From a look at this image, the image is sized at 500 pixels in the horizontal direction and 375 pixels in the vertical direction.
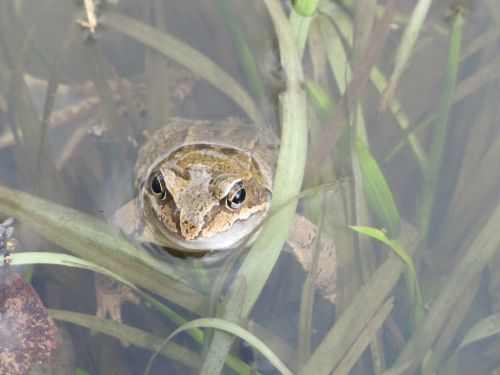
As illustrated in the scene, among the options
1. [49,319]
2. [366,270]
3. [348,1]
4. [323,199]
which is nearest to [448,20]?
[348,1]

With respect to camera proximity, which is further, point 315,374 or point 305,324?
point 305,324

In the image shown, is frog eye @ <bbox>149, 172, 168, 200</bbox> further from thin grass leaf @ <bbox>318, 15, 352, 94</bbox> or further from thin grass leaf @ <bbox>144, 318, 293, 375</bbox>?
thin grass leaf @ <bbox>318, 15, 352, 94</bbox>

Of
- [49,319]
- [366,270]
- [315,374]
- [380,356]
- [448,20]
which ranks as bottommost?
[49,319]

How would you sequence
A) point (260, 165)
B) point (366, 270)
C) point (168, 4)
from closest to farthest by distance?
1. point (366, 270)
2. point (260, 165)
3. point (168, 4)

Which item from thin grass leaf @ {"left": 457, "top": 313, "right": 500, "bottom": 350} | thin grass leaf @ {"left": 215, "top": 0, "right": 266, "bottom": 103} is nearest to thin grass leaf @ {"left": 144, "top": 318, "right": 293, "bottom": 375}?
thin grass leaf @ {"left": 457, "top": 313, "right": 500, "bottom": 350}

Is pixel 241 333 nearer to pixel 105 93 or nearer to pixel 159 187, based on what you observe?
pixel 159 187

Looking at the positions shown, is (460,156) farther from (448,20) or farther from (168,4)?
(168,4)

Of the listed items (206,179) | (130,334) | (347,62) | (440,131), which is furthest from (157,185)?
(440,131)

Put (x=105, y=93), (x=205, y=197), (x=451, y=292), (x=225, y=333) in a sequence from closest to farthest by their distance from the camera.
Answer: (x=225, y=333) < (x=205, y=197) < (x=451, y=292) < (x=105, y=93)
